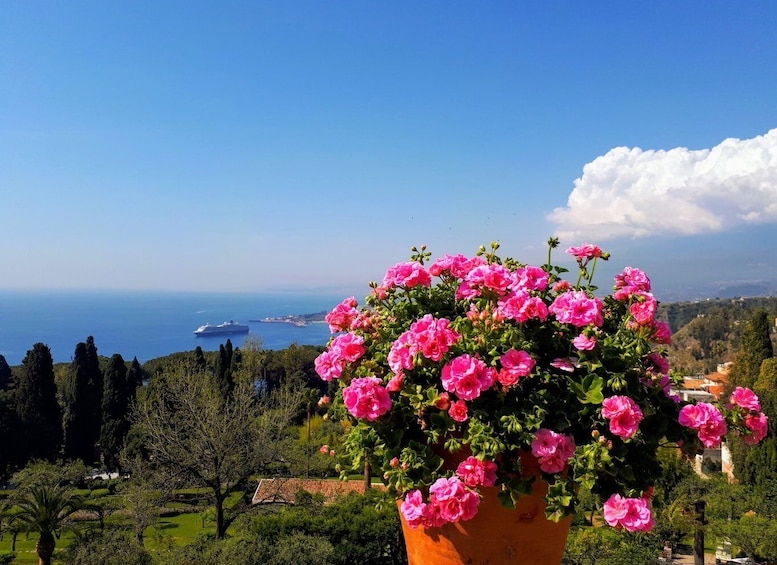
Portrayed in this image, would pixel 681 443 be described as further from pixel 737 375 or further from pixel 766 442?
pixel 737 375

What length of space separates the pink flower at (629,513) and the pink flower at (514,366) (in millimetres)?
461

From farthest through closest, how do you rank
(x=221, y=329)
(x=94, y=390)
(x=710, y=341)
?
(x=221, y=329) → (x=710, y=341) → (x=94, y=390)

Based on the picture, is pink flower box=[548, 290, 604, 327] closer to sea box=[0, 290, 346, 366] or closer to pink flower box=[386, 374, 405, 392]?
pink flower box=[386, 374, 405, 392]

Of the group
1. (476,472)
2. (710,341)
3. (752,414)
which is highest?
(752,414)

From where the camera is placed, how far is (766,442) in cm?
1759

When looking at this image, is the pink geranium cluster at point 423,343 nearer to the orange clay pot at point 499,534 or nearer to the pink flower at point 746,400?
the orange clay pot at point 499,534

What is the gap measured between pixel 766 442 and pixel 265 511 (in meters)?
16.1

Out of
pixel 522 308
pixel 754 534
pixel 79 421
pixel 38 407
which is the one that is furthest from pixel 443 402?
pixel 79 421

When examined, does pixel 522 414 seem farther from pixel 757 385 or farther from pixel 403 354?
pixel 757 385

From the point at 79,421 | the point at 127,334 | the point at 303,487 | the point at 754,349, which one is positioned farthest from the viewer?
the point at 127,334

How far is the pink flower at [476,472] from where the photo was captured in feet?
5.26

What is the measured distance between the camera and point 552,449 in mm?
1599

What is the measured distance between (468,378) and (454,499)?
36 cm

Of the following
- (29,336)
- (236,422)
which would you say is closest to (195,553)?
(236,422)
